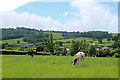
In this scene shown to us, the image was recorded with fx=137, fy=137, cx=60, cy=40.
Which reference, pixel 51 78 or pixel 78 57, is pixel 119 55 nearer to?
pixel 78 57

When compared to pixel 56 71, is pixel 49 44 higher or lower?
higher

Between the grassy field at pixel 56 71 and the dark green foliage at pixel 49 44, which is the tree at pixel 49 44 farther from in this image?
the grassy field at pixel 56 71

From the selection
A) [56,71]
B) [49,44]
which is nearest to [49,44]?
[49,44]

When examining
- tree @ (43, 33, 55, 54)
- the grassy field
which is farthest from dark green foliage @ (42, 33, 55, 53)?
the grassy field

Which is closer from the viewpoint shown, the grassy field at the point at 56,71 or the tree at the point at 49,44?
the grassy field at the point at 56,71

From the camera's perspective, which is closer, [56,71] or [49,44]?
[56,71]

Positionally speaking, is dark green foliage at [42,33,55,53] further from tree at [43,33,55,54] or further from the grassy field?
the grassy field

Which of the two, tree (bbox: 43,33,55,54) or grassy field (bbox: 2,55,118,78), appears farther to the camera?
tree (bbox: 43,33,55,54)

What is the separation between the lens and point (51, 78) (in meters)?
11.2

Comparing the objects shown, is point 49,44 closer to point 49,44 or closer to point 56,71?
point 49,44

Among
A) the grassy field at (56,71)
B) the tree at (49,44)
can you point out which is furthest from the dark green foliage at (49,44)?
the grassy field at (56,71)

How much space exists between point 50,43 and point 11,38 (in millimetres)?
143012

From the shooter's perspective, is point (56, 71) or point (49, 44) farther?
point (49, 44)

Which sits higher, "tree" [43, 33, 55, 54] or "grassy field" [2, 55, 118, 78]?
"tree" [43, 33, 55, 54]
